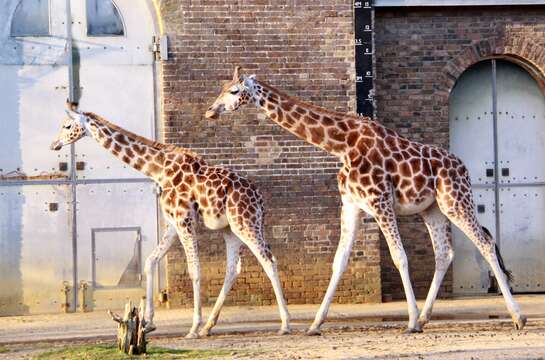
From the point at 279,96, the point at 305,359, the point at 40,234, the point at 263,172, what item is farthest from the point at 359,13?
the point at 305,359

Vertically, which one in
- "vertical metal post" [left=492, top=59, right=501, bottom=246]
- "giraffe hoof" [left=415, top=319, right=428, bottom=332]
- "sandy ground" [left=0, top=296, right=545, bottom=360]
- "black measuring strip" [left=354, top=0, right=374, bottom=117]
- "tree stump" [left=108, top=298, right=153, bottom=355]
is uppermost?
"black measuring strip" [left=354, top=0, right=374, bottom=117]

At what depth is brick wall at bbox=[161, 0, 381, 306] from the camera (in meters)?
17.6

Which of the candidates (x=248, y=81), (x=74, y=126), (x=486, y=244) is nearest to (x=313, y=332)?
(x=486, y=244)

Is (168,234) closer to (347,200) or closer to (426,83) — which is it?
(347,200)

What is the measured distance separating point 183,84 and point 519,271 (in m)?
5.65

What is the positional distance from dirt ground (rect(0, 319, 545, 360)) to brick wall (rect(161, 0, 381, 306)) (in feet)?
8.36

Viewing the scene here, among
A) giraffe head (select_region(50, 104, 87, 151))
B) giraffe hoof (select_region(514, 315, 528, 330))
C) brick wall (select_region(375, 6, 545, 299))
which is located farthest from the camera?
brick wall (select_region(375, 6, 545, 299))

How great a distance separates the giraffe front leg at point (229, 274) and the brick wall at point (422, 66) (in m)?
3.99

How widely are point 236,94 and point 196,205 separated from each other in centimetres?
132

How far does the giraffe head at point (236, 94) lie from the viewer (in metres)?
14.4

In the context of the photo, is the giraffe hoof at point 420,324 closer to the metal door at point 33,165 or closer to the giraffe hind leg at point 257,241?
the giraffe hind leg at point 257,241

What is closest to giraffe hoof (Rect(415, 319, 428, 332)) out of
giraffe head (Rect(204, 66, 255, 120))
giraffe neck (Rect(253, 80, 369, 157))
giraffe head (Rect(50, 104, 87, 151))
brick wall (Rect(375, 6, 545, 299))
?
giraffe neck (Rect(253, 80, 369, 157))

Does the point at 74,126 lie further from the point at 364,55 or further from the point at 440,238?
the point at 364,55

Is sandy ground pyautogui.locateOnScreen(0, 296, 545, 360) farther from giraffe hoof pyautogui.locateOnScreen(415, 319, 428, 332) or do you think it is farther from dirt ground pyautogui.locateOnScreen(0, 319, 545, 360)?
giraffe hoof pyautogui.locateOnScreen(415, 319, 428, 332)
